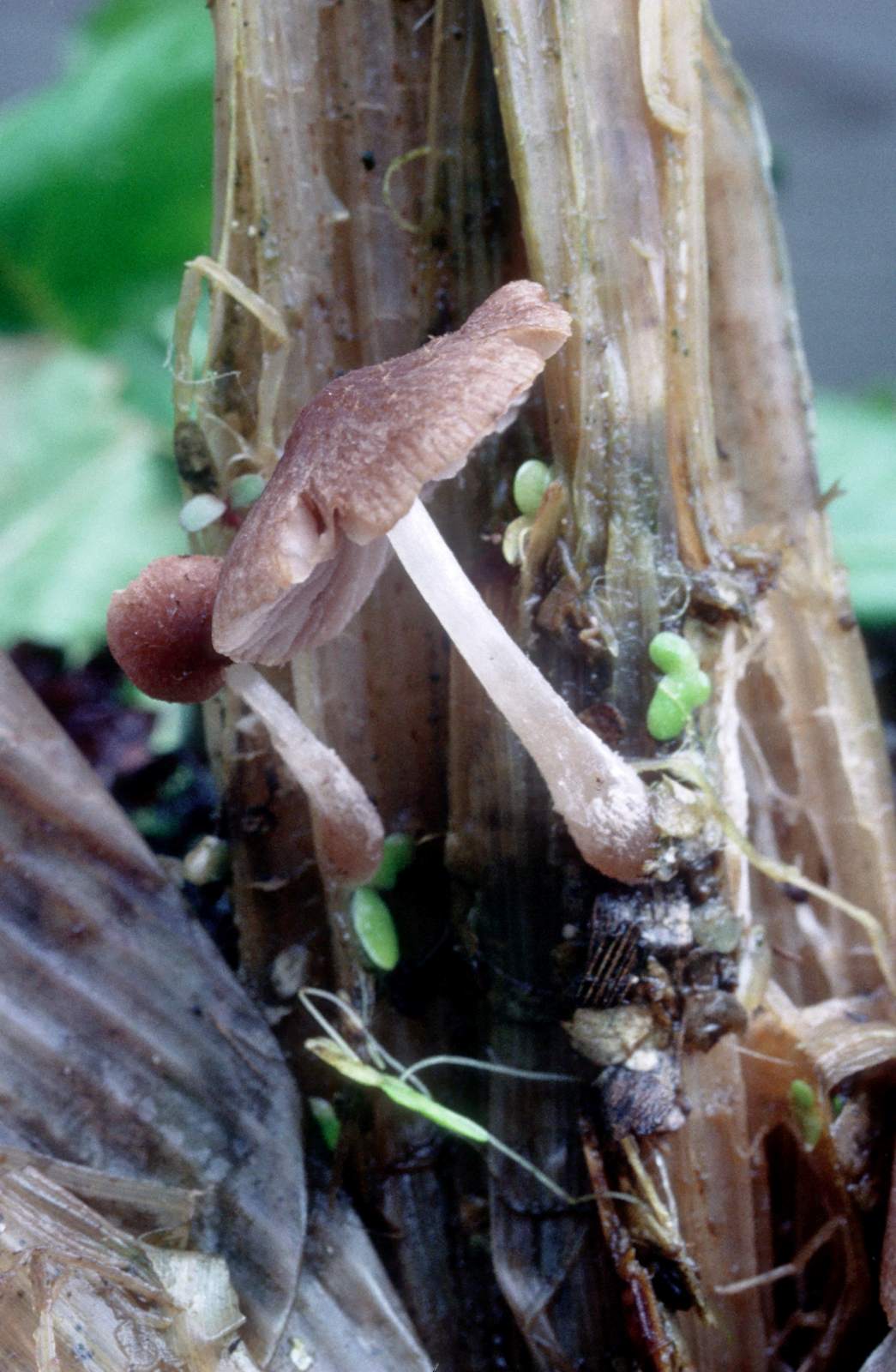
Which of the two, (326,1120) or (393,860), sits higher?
(393,860)

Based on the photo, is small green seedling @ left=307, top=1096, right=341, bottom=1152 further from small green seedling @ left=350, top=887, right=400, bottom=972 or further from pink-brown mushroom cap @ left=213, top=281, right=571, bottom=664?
pink-brown mushroom cap @ left=213, top=281, right=571, bottom=664

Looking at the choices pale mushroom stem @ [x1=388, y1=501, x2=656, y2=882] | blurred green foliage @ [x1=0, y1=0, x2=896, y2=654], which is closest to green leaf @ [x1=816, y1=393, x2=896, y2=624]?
blurred green foliage @ [x1=0, y1=0, x2=896, y2=654]

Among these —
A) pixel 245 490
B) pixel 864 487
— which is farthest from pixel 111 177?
pixel 864 487

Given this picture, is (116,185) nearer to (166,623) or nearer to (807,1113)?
(166,623)

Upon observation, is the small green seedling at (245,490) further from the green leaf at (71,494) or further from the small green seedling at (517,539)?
the green leaf at (71,494)

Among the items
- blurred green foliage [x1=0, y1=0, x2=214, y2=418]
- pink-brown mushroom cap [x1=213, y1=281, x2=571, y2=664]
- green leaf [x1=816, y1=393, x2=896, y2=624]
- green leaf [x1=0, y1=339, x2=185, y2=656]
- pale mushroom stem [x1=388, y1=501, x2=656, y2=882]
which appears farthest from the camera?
blurred green foliage [x1=0, y1=0, x2=214, y2=418]
